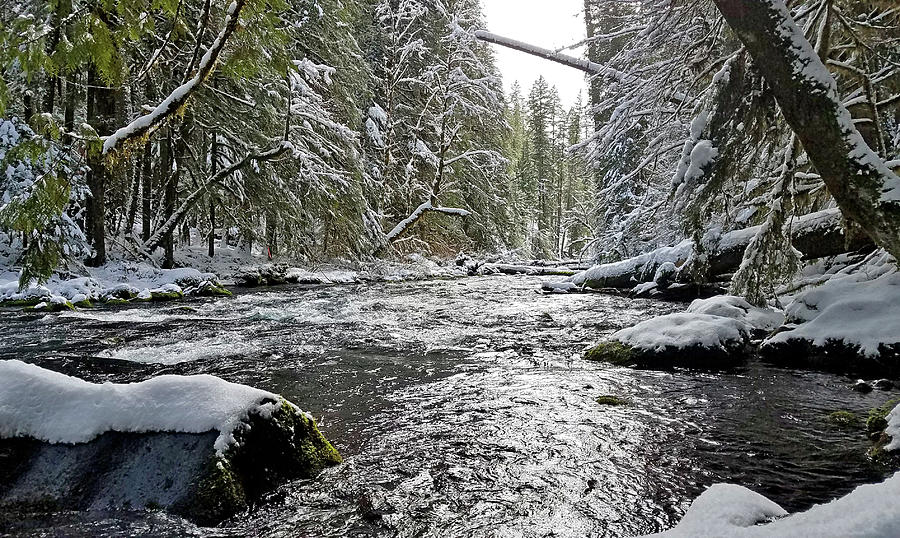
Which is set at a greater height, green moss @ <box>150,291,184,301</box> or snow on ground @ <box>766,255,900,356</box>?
snow on ground @ <box>766,255,900,356</box>

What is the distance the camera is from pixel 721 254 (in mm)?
10492

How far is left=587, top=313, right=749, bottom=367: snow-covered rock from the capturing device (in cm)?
627

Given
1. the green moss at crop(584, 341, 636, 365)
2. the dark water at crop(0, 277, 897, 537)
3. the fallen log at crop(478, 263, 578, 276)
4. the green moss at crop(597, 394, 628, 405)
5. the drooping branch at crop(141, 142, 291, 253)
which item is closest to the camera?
the dark water at crop(0, 277, 897, 537)

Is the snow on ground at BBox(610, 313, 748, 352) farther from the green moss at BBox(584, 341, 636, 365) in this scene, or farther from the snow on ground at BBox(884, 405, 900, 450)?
the snow on ground at BBox(884, 405, 900, 450)

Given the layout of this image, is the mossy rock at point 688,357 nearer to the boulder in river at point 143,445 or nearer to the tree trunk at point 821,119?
the tree trunk at point 821,119

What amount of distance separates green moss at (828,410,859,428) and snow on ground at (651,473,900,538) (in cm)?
287

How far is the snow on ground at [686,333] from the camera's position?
6328 millimetres

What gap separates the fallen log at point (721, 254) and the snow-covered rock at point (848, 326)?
0.69 m

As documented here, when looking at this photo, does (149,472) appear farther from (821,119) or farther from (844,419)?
(844,419)

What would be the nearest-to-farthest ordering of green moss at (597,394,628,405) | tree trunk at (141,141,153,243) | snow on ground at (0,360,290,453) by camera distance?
snow on ground at (0,360,290,453) < green moss at (597,394,628,405) < tree trunk at (141,141,153,243)

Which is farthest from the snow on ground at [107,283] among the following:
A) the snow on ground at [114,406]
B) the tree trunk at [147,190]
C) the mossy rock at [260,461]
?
the mossy rock at [260,461]

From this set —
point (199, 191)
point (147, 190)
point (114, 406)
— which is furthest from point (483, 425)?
point (147, 190)

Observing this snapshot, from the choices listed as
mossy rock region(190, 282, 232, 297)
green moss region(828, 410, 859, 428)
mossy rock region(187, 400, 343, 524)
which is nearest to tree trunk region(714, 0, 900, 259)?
green moss region(828, 410, 859, 428)

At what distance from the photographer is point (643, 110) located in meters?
6.97
